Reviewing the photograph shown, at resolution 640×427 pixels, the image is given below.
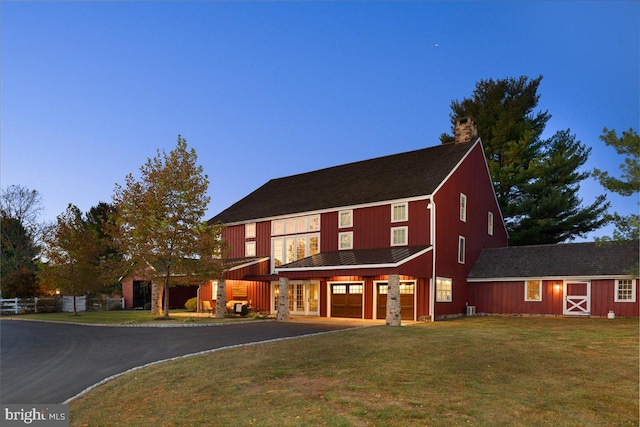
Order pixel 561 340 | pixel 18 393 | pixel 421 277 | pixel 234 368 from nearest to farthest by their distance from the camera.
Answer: pixel 18 393 < pixel 234 368 < pixel 561 340 < pixel 421 277

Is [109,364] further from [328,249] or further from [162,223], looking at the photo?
[328,249]

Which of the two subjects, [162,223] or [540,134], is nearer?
[162,223]

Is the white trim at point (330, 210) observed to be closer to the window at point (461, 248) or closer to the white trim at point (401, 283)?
the white trim at point (401, 283)

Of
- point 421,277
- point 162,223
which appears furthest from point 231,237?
point 421,277

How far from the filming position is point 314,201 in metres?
30.7

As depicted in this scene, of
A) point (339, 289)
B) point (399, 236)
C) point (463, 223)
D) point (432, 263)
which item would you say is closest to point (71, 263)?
point (339, 289)

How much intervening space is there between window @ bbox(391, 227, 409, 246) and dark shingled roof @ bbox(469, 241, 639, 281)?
20.1 ft

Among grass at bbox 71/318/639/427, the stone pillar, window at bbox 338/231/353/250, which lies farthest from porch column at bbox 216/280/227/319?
grass at bbox 71/318/639/427

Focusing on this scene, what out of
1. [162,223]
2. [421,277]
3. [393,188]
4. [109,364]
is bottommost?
[109,364]

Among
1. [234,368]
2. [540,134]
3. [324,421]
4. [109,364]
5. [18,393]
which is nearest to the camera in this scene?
[324,421]

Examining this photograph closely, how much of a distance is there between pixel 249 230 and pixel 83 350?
1835 centimetres

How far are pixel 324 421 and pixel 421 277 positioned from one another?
696 inches

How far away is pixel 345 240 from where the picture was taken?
92.4 ft

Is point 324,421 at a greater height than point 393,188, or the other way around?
point 393,188
